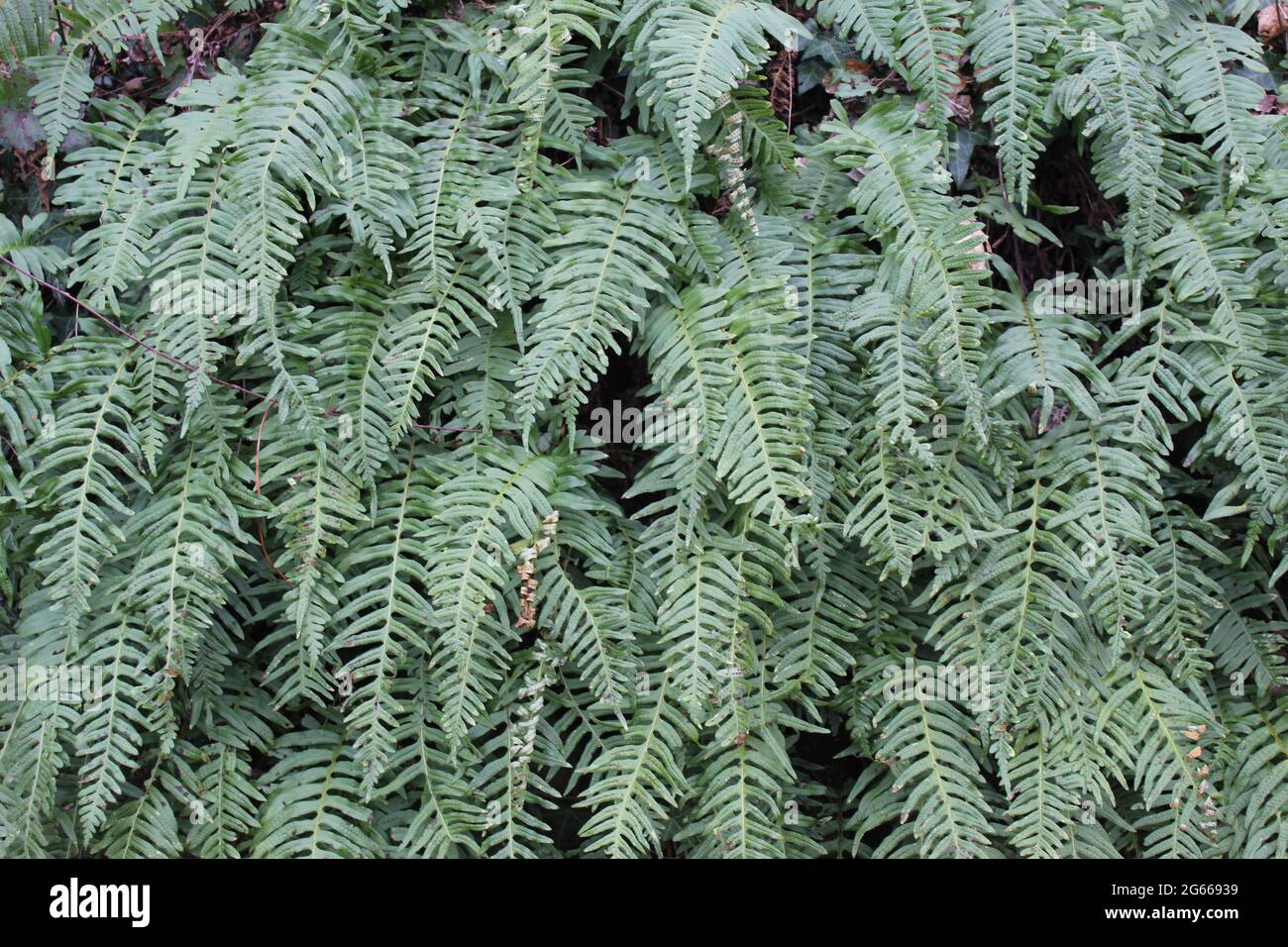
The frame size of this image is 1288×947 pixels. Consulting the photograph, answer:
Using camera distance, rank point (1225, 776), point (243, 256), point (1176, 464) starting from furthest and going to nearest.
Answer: point (1176, 464), point (1225, 776), point (243, 256)

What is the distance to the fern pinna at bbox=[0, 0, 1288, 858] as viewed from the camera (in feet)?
6.91

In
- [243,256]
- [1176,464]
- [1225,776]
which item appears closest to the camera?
[243,256]

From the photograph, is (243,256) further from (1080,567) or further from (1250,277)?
(1250,277)

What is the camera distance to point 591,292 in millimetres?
2158

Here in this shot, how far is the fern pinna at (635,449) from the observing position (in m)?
2.11

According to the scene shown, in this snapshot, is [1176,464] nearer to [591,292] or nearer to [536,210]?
[591,292]

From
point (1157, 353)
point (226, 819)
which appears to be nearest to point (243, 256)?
point (226, 819)

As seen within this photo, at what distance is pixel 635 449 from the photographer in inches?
95.2

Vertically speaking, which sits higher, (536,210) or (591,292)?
(536,210)

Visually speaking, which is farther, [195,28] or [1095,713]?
[195,28]
